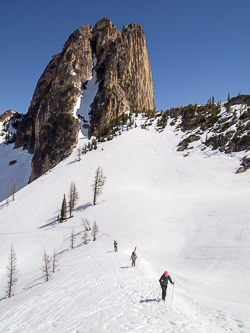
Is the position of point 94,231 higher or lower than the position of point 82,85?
lower

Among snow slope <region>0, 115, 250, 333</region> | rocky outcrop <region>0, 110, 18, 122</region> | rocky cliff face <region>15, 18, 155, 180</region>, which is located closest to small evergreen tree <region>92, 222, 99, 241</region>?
snow slope <region>0, 115, 250, 333</region>

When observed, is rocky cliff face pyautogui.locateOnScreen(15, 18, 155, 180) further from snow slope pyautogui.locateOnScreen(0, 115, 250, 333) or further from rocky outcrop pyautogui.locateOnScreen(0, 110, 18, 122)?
rocky outcrop pyautogui.locateOnScreen(0, 110, 18, 122)

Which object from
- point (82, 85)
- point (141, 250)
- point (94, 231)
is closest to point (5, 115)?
point (82, 85)

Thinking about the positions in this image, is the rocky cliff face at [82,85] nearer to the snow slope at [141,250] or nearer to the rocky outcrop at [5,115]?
the snow slope at [141,250]

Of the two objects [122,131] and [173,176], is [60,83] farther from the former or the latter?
[173,176]

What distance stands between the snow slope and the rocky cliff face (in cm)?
3097

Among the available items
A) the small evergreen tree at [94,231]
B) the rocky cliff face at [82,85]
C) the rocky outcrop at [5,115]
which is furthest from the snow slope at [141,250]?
the rocky outcrop at [5,115]

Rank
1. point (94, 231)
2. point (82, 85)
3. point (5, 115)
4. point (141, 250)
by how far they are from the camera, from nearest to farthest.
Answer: point (141, 250)
point (94, 231)
point (82, 85)
point (5, 115)

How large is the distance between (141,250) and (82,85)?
10586 cm

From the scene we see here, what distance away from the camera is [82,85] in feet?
347

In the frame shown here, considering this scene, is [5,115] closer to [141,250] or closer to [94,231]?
[94,231]

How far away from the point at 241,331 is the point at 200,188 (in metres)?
33.2

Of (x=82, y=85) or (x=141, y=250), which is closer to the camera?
(x=141, y=250)

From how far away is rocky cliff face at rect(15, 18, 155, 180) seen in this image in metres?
84.1
